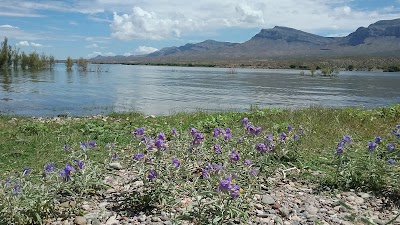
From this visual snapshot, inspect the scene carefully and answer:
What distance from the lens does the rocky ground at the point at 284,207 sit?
4.41 meters

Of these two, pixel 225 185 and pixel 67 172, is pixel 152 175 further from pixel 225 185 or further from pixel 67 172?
pixel 225 185

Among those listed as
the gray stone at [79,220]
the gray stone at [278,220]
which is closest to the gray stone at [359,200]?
the gray stone at [278,220]

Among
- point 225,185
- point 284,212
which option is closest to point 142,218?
point 225,185

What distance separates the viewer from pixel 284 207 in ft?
15.8

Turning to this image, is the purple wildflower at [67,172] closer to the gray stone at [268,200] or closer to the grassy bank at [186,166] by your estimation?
the grassy bank at [186,166]

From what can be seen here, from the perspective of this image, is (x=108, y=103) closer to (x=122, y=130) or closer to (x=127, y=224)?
(x=122, y=130)

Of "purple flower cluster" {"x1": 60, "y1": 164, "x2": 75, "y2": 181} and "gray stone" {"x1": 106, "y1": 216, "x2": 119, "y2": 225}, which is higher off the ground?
"purple flower cluster" {"x1": 60, "y1": 164, "x2": 75, "y2": 181}

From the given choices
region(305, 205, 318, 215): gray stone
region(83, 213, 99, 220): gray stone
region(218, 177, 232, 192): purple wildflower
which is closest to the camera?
region(218, 177, 232, 192): purple wildflower

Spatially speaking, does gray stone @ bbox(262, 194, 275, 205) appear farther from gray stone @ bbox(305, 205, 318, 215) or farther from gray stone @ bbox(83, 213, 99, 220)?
gray stone @ bbox(83, 213, 99, 220)

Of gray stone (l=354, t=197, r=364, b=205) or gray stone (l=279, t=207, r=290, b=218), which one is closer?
gray stone (l=279, t=207, r=290, b=218)

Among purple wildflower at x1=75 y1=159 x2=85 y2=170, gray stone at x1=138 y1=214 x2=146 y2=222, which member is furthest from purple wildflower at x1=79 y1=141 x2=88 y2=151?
gray stone at x1=138 y1=214 x2=146 y2=222

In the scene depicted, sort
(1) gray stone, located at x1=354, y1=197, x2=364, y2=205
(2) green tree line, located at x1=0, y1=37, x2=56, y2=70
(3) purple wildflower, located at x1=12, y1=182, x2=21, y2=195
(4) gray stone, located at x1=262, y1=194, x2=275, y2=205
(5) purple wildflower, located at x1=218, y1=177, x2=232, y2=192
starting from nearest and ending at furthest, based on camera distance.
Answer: (5) purple wildflower, located at x1=218, y1=177, x2=232, y2=192, (3) purple wildflower, located at x1=12, y1=182, x2=21, y2=195, (4) gray stone, located at x1=262, y1=194, x2=275, y2=205, (1) gray stone, located at x1=354, y1=197, x2=364, y2=205, (2) green tree line, located at x1=0, y1=37, x2=56, y2=70

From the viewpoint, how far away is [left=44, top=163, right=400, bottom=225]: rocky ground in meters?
4.41

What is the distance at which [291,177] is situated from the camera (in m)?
6.07
